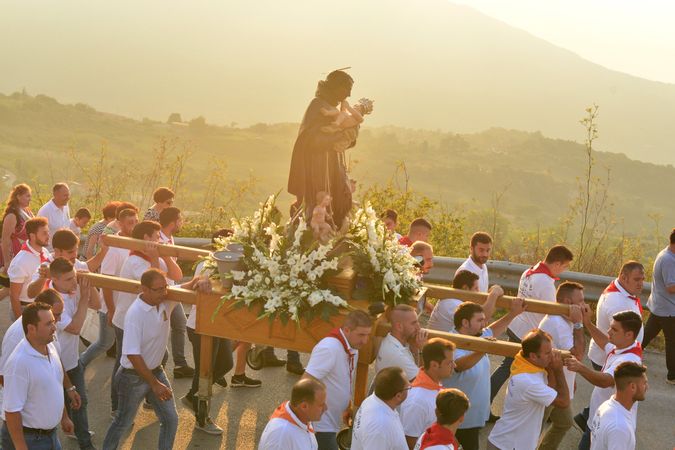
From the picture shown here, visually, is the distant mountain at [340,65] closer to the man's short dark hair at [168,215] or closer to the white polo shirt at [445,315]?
the man's short dark hair at [168,215]

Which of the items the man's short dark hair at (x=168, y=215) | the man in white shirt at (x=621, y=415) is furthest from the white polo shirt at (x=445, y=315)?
the man's short dark hair at (x=168, y=215)

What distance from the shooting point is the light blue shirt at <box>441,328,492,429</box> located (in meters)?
6.74

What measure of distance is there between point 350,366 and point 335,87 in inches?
105

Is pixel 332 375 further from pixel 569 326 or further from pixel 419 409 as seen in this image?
pixel 569 326

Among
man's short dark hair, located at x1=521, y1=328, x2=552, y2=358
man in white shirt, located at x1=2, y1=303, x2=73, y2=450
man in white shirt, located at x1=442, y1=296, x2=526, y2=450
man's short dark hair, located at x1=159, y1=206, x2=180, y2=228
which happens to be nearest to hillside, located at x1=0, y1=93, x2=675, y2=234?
man's short dark hair, located at x1=159, y1=206, x2=180, y2=228

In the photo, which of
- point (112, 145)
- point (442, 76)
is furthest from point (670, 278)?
point (442, 76)

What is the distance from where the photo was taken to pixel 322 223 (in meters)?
7.39

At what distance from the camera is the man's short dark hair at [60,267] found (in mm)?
6871

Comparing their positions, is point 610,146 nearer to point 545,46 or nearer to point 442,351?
point 545,46

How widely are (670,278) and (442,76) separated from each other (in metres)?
125

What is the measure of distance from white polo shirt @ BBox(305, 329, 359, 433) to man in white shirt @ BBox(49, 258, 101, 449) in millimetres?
2199

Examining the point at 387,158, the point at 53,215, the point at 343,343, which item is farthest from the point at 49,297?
the point at 387,158

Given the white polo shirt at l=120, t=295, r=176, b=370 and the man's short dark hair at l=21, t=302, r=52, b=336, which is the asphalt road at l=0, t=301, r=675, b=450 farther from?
the man's short dark hair at l=21, t=302, r=52, b=336

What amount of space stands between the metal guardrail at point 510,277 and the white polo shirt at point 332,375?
16.2 feet
